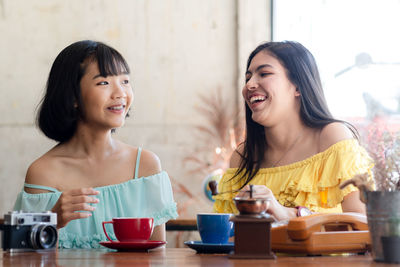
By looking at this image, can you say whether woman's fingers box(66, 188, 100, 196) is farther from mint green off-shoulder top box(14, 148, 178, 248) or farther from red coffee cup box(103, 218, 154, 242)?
mint green off-shoulder top box(14, 148, 178, 248)

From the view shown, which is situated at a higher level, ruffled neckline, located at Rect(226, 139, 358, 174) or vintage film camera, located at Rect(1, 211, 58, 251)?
ruffled neckline, located at Rect(226, 139, 358, 174)

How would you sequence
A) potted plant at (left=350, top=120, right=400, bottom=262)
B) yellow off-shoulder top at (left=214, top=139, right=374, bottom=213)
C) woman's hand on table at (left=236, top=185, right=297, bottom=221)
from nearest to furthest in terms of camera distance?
potted plant at (left=350, top=120, right=400, bottom=262) → woman's hand on table at (left=236, top=185, right=297, bottom=221) → yellow off-shoulder top at (left=214, top=139, right=374, bottom=213)

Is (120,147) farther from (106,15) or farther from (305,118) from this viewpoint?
(106,15)

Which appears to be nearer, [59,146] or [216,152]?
[59,146]

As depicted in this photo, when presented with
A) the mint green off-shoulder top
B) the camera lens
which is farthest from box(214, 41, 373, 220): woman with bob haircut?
the camera lens

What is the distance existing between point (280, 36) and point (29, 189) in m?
3.04

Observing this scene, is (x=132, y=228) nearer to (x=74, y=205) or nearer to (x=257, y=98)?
(x=74, y=205)

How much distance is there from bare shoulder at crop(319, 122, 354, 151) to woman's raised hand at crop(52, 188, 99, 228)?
0.84 metres

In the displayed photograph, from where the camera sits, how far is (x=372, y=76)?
15.1 feet

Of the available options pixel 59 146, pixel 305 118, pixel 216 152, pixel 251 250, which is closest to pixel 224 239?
pixel 251 250

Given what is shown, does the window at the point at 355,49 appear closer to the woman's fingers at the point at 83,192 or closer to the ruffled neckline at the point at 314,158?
the ruffled neckline at the point at 314,158

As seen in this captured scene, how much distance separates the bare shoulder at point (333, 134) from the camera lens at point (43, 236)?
1009 millimetres

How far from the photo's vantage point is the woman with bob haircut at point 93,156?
7.14ft

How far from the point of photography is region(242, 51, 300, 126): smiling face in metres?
2.16
